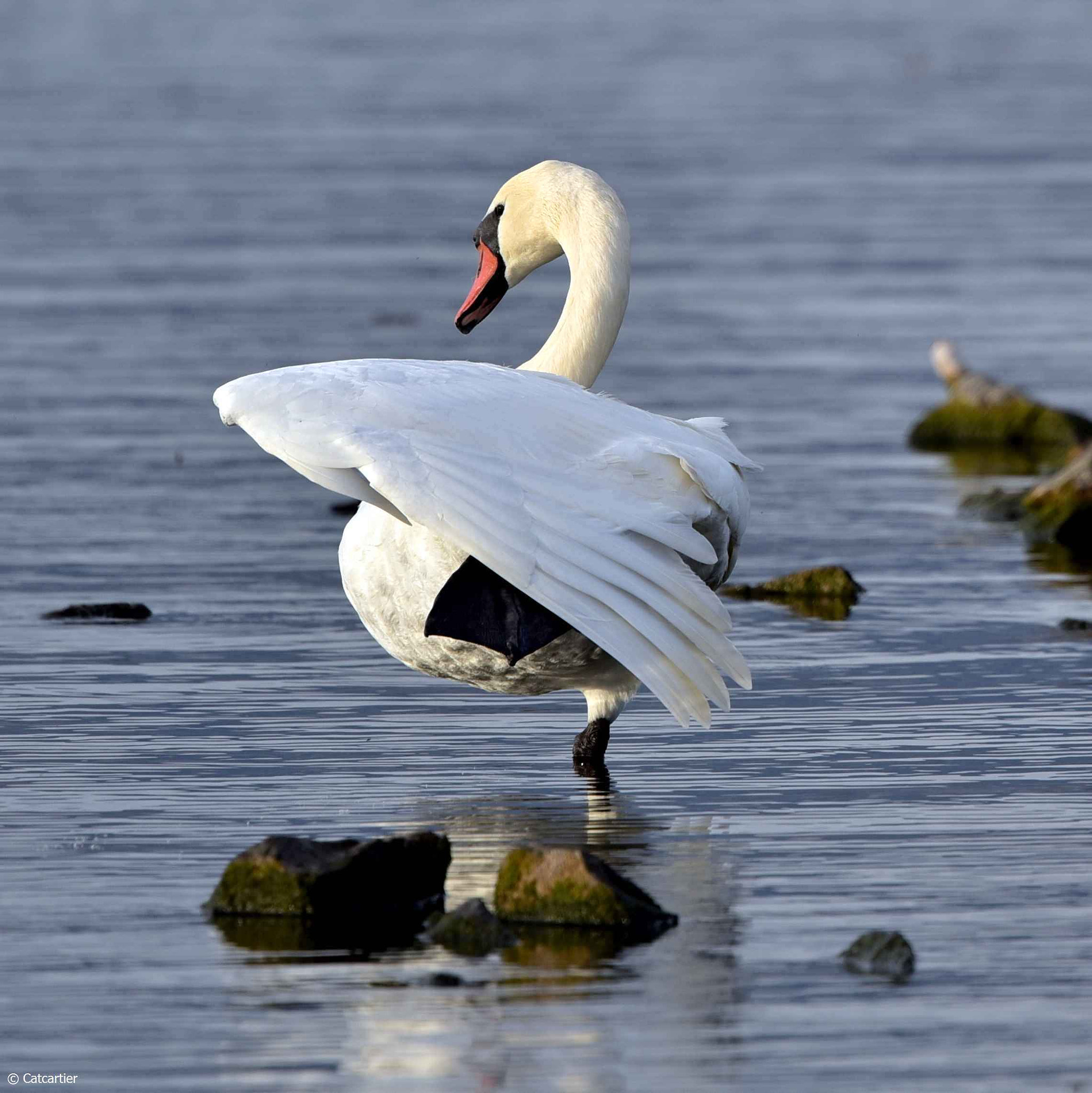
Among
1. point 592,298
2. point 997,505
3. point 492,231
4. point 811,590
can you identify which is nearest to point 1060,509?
point 997,505

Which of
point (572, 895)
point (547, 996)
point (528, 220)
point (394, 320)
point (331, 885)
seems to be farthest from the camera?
point (394, 320)

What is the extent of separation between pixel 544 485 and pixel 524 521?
189 millimetres

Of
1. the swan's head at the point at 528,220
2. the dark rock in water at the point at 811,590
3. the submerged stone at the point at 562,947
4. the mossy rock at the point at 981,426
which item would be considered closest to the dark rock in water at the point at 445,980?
the submerged stone at the point at 562,947

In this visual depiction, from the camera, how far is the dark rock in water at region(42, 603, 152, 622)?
31.8 ft

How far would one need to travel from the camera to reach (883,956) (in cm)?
530

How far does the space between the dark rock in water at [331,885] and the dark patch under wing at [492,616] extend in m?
0.85

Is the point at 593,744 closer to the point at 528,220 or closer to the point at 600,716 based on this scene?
the point at 600,716

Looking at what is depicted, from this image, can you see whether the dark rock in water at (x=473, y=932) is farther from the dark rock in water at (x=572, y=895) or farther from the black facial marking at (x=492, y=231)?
the black facial marking at (x=492, y=231)

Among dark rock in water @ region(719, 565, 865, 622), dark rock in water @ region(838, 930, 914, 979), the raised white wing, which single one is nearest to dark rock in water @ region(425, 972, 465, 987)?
dark rock in water @ region(838, 930, 914, 979)

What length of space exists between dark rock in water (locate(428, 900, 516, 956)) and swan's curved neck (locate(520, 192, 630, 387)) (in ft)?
9.85

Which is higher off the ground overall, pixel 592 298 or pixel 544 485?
pixel 592 298

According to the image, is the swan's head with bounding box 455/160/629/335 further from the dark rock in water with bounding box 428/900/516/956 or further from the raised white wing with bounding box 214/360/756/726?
the dark rock in water with bounding box 428/900/516/956

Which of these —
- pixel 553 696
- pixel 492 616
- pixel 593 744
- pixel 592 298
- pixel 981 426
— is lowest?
pixel 981 426

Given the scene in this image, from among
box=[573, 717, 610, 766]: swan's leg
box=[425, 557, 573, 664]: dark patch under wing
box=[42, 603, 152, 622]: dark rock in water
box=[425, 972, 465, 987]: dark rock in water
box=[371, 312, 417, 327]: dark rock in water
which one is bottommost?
box=[371, 312, 417, 327]: dark rock in water
